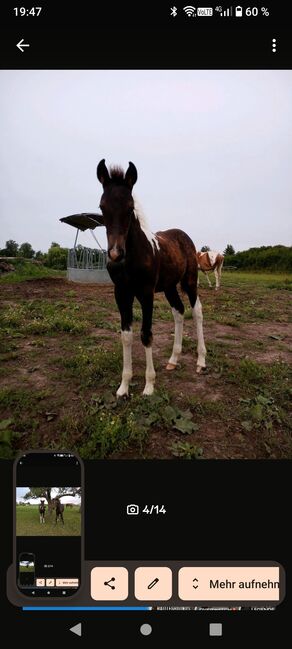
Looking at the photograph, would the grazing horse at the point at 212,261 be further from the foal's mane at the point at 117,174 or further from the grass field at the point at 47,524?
the grass field at the point at 47,524

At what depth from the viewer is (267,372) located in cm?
482

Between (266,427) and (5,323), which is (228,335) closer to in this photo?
(266,427)

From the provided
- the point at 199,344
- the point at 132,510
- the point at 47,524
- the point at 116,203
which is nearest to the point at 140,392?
the point at 199,344

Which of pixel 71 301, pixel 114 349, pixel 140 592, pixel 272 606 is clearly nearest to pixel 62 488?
pixel 140 592

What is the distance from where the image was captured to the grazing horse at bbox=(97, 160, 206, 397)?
9.28ft

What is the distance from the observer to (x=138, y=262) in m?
3.62
